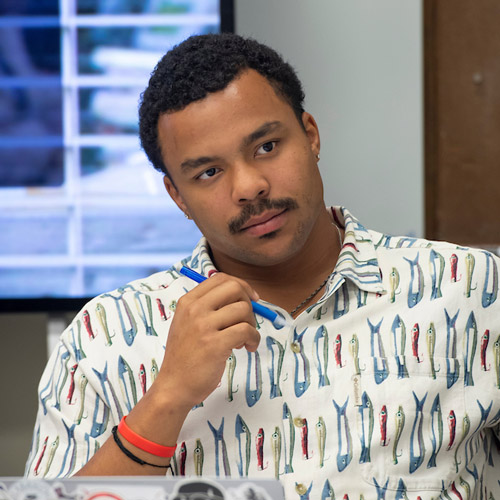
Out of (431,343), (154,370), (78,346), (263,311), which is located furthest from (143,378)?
(431,343)

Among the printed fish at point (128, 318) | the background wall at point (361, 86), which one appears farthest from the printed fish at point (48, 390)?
the background wall at point (361, 86)

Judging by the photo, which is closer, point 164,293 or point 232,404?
point 232,404

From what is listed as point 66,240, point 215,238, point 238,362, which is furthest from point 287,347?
point 66,240

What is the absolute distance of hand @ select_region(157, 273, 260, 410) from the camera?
983mm

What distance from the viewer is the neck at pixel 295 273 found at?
4.06 feet

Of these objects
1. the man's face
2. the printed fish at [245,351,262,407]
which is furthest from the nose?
the printed fish at [245,351,262,407]

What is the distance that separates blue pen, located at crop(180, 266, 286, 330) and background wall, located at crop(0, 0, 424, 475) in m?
Result: 0.94

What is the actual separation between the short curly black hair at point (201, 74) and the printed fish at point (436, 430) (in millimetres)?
516

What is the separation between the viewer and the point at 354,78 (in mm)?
2041

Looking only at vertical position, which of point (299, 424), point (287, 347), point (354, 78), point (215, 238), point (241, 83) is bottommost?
point (299, 424)

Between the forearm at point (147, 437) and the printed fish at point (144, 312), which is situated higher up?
the printed fish at point (144, 312)

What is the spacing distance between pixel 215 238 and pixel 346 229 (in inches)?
9.6

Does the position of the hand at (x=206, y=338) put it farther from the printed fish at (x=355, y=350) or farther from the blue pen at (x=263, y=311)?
the printed fish at (x=355, y=350)

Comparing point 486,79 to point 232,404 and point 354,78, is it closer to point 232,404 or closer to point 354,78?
point 354,78
